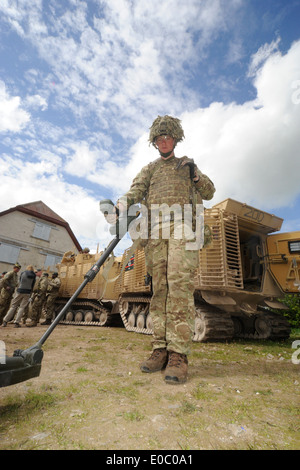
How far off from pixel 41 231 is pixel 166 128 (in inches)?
931

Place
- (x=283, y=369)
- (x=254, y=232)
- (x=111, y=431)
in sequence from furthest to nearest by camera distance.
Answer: (x=254, y=232) → (x=283, y=369) → (x=111, y=431)

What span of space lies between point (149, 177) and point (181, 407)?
2.57 m

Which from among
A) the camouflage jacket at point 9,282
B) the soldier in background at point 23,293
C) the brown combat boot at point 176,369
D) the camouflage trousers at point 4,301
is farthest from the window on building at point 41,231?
the brown combat boot at point 176,369

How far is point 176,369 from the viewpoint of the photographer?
2.17 m

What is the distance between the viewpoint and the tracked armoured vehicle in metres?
4.87

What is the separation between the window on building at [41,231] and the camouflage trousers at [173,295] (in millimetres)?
23373

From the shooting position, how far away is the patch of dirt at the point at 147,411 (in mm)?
1164

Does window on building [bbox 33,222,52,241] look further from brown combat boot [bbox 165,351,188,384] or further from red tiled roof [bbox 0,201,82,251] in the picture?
brown combat boot [bbox 165,351,188,384]

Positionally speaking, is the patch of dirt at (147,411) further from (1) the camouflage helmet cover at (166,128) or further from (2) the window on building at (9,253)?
(2) the window on building at (9,253)

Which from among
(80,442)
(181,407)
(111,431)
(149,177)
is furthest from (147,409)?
(149,177)

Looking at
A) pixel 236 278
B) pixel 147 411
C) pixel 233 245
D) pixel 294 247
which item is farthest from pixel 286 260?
pixel 147 411

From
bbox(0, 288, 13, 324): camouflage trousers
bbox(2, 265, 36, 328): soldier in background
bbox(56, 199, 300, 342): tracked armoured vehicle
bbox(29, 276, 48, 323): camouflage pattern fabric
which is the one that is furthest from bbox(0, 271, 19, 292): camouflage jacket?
bbox(56, 199, 300, 342): tracked armoured vehicle

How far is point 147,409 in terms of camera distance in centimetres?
151
